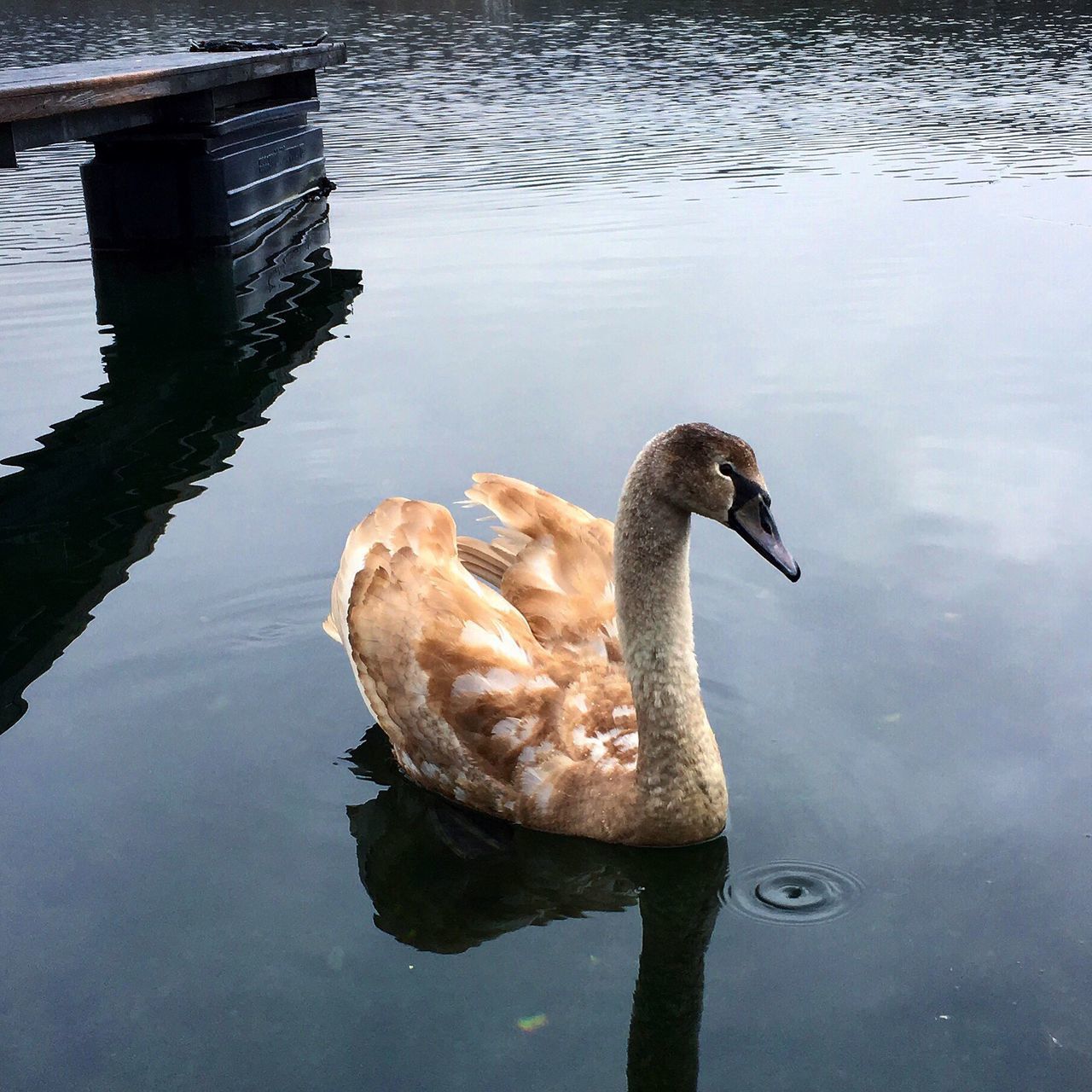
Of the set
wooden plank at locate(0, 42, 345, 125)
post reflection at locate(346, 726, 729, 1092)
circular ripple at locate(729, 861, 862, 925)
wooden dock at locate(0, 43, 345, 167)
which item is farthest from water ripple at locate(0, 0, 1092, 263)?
circular ripple at locate(729, 861, 862, 925)

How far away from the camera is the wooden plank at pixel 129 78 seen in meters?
11.0

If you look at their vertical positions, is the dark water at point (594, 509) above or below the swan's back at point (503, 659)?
below

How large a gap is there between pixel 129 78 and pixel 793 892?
34.2 feet

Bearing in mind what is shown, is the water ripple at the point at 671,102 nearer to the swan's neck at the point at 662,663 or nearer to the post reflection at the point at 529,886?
the post reflection at the point at 529,886

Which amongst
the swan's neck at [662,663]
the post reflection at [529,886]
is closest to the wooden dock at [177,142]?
the post reflection at [529,886]

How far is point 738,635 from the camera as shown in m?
6.61

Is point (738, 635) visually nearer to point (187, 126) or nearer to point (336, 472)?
point (336, 472)

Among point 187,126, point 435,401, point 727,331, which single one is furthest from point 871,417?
→ point 187,126

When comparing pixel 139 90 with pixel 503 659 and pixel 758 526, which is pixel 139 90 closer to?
pixel 503 659

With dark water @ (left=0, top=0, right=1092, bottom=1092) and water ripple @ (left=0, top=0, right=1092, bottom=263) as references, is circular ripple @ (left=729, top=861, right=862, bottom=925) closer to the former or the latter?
dark water @ (left=0, top=0, right=1092, bottom=1092)

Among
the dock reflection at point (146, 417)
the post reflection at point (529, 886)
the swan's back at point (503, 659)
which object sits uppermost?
the swan's back at point (503, 659)

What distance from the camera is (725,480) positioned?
4.61m

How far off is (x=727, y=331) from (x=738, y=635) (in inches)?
217

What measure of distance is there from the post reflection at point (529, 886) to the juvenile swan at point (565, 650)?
0.08 meters
